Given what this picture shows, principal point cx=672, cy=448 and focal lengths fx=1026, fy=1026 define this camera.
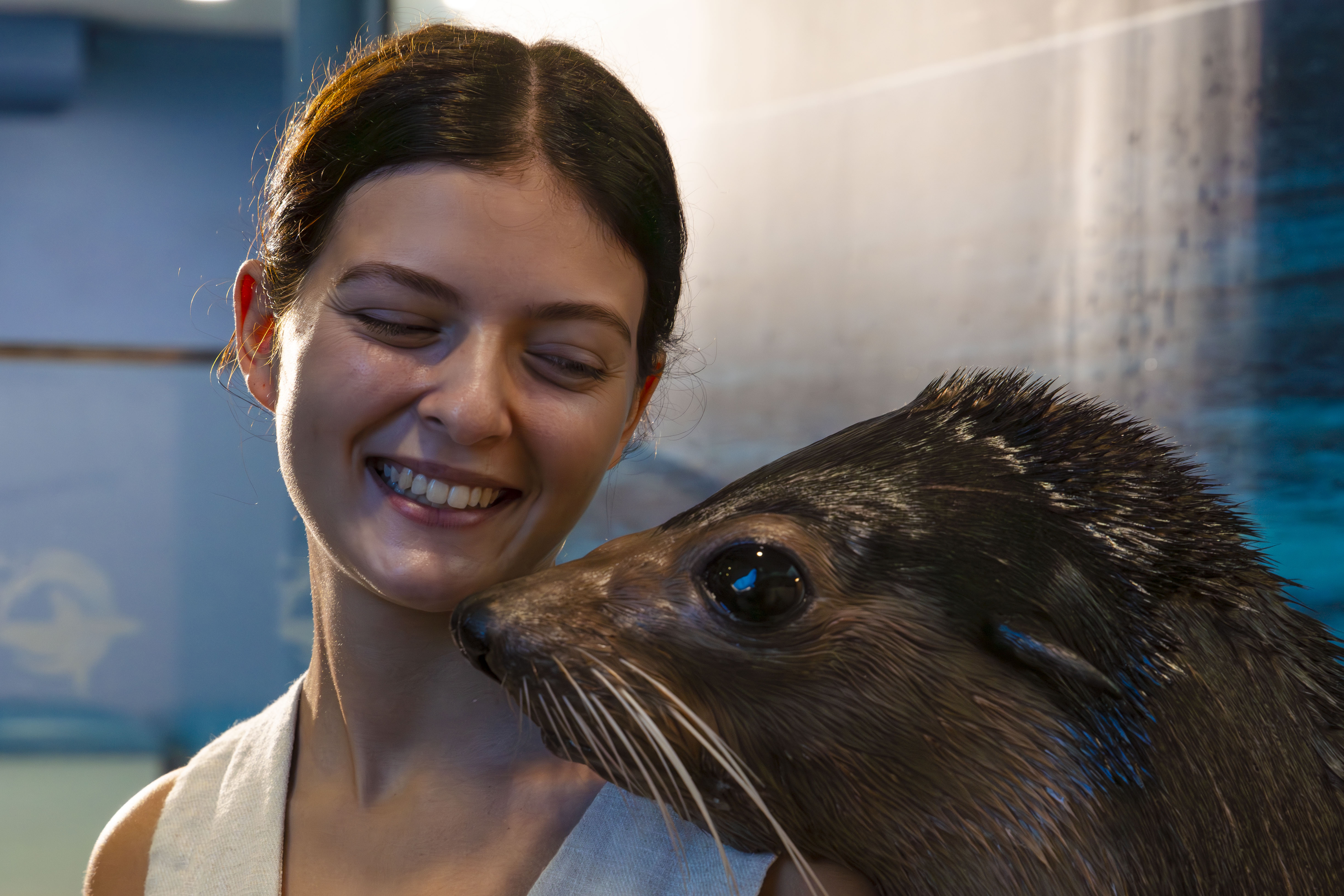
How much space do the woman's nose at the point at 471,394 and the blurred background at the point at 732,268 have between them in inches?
28.0

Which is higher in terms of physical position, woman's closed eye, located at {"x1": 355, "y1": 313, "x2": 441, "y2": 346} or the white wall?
the white wall

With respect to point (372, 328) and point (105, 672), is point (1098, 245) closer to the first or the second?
point (372, 328)

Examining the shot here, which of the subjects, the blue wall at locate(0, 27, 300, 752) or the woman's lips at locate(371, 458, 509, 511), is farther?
the blue wall at locate(0, 27, 300, 752)

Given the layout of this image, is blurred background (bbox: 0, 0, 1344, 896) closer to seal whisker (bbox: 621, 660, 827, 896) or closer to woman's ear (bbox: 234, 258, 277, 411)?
woman's ear (bbox: 234, 258, 277, 411)

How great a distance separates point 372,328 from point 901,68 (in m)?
1.58

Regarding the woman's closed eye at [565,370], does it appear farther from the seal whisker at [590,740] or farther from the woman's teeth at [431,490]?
the seal whisker at [590,740]

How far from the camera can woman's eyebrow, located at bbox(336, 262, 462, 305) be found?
91 cm

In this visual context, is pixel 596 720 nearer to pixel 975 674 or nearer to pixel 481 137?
pixel 975 674

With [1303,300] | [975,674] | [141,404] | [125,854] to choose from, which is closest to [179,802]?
[125,854]

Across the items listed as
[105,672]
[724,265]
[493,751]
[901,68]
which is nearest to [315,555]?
[493,751]

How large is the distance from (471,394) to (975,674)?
472 millimetres

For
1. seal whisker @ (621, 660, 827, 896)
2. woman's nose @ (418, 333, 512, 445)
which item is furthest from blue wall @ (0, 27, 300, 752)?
seal whisker @ (621, 660, 827, 896)

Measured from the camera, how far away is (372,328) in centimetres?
94

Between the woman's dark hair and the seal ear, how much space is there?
0.55 meters
